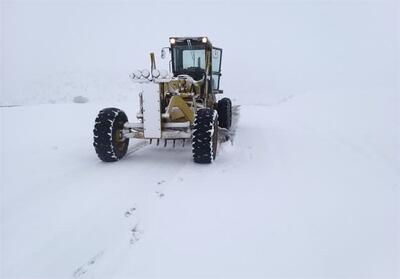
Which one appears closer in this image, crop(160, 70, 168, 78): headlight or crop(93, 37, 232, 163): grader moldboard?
crop(93, 37, 232, 163): grader moldboard

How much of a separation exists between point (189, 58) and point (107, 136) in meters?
3.56

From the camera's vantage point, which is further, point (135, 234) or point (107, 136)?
point (107, 136)

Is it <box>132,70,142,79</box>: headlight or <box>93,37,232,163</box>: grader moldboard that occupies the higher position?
<box>132,70,142,79</box>: headlight

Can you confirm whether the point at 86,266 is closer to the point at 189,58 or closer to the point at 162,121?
the point at 162,121

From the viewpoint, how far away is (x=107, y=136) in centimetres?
700

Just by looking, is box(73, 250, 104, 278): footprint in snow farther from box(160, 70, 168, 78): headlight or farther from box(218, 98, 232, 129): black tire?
Result: box(218, 98, 232, 129): black tire

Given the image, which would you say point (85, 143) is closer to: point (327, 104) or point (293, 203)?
point (293, 203)

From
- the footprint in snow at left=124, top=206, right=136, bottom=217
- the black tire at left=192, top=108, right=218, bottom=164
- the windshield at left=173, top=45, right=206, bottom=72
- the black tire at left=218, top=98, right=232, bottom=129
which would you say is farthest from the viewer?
the black tire at left=218, top=98, right=232, bottom=129

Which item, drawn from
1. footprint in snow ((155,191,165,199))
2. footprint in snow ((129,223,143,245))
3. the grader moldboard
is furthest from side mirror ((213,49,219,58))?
footprint in snow ((129,223,143,245))

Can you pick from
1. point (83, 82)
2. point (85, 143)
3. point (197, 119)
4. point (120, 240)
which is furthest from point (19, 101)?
point (120, 240)

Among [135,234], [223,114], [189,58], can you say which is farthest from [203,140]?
[223,114]

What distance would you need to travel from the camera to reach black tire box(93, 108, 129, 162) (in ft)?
23.0

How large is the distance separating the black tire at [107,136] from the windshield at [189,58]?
9.34 feet

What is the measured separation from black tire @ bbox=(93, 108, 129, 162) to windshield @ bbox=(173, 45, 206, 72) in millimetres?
2847
